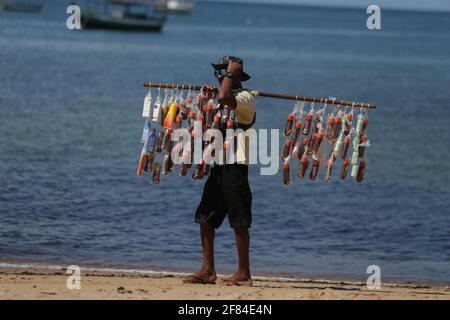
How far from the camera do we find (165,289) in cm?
1091

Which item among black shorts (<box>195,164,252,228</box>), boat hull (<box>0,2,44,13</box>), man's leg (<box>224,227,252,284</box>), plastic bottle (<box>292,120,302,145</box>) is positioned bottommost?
man's leg (<box>224,227,252,284</box>)

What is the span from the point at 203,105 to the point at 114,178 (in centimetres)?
1043

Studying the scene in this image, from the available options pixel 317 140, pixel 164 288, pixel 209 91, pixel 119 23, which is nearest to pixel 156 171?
pixel 209 91

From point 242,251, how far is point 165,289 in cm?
80

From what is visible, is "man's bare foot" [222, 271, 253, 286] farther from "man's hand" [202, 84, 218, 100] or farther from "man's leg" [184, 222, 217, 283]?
"man's hand" [202, 84, 218, 100]

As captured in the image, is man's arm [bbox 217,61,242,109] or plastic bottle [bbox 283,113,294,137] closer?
man's arm [bbox 217,61,242,109]

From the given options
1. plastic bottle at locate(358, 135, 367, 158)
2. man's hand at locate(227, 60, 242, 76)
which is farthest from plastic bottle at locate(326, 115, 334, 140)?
man's hand at locate(227, 60, 242, 76)

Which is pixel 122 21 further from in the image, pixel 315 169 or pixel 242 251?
pixel 242 251

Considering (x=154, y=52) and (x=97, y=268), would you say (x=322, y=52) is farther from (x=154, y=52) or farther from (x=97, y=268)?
(x=97, y=268)

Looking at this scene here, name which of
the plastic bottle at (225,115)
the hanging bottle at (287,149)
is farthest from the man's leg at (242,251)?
the hanging bottle at (287,149)

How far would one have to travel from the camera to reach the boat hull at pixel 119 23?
94938mm

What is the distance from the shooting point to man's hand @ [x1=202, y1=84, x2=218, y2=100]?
1127 centimetres

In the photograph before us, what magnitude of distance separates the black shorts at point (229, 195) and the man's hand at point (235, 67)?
0.85 metres
